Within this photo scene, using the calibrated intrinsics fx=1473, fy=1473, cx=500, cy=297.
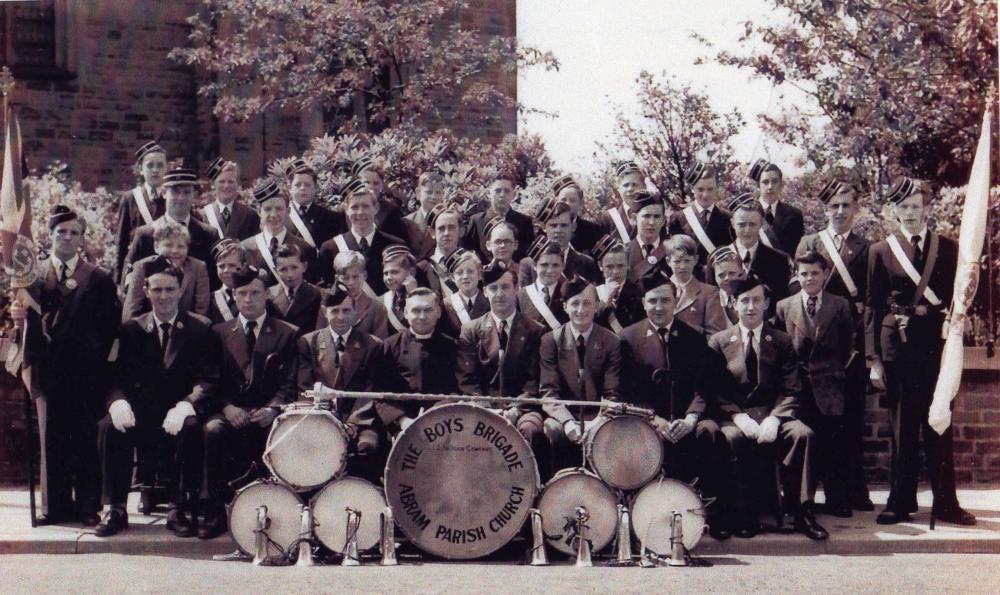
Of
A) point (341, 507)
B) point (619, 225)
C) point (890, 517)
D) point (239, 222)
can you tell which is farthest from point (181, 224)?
point (890, 517)

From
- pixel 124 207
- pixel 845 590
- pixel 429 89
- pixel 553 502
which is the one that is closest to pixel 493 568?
pixel 553 502

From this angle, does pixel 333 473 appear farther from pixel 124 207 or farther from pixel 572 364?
pixel 124 207

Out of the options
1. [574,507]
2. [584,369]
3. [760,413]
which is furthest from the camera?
[760,413]

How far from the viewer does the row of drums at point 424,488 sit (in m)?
8.08

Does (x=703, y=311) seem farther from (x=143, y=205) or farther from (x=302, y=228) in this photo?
(x=143, y=205)

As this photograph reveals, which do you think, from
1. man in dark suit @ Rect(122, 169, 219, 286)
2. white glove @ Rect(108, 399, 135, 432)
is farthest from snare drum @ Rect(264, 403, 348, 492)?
man in dark suit @ Rect(122, 169, 219, 286)

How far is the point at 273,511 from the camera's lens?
319 inches

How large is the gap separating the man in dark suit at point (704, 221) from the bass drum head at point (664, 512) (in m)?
2.29

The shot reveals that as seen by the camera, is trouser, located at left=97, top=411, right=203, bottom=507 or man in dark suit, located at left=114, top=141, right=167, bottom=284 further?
man in dark suit, located at left=114, top=141, right=167, bottom=284

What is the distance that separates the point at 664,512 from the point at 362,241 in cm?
294

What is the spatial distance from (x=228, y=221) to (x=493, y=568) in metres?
3.46

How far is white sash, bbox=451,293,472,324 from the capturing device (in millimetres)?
9305

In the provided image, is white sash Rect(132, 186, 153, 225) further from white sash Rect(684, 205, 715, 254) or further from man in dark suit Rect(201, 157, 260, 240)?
white sash Rect(684, 205, 715, 254)

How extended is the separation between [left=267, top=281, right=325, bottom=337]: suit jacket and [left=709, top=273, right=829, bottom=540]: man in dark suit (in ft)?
8.21
